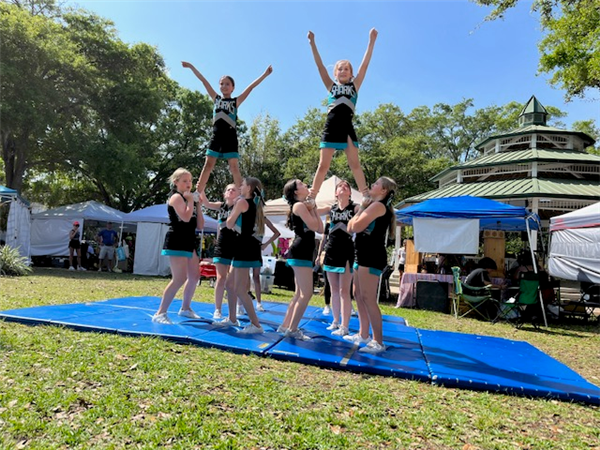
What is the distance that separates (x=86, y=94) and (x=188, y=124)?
7.79 meters

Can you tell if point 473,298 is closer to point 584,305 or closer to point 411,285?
point 411,285

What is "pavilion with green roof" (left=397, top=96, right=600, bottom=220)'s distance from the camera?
15797 millimetres

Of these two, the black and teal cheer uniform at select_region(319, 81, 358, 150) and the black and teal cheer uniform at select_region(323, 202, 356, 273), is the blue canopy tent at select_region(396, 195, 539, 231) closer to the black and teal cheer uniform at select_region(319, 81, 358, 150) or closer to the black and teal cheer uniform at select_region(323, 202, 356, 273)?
the black and teal cheer uniform at select_region(323, 202, 356, 273)

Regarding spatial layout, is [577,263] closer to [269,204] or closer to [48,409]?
[269,204]

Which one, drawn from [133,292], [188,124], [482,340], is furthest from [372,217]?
[188,124]

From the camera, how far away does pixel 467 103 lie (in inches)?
1399

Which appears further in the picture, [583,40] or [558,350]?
[583,40]

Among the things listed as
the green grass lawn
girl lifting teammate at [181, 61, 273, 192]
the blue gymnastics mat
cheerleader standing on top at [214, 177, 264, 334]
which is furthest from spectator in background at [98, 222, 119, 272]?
cheerleader standing on top at [214, 177, 264, 334]

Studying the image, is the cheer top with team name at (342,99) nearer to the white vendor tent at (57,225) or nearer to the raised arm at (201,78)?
the raised arm at (201,78)

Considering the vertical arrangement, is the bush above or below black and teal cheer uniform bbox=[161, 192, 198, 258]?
below

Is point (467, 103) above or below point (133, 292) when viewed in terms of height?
above

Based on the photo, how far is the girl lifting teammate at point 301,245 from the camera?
463 cm

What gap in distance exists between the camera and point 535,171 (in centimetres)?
1717

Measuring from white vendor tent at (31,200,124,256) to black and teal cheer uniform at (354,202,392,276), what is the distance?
48.1ft
